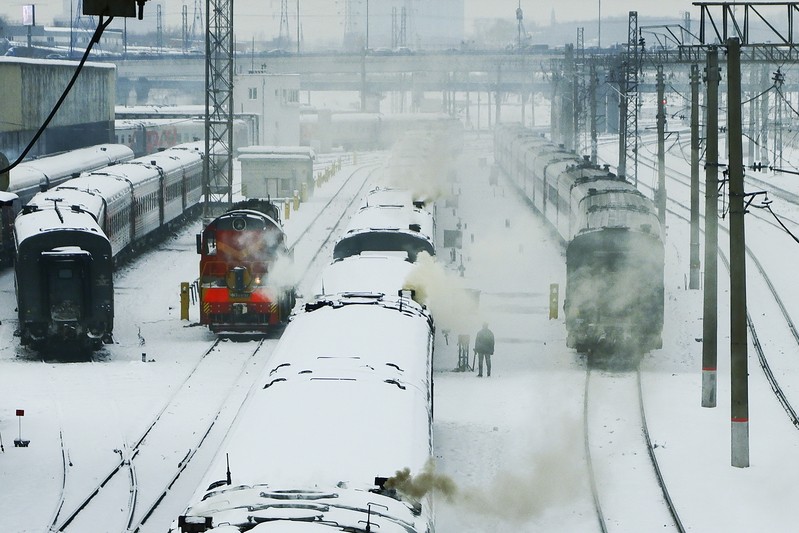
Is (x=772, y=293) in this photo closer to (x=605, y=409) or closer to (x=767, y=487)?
(x=605, y=409)

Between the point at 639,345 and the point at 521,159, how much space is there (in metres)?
34.3

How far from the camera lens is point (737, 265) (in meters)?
20.7

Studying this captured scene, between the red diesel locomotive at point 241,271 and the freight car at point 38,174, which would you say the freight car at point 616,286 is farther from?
the freight car at point 38,174

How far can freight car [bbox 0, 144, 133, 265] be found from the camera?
38.5 m

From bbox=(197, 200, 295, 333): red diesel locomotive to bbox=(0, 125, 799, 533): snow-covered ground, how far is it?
2.90 feet

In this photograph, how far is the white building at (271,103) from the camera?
98.4 m

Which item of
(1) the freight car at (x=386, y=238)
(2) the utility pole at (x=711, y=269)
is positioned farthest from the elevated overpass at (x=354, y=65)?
(2) the utility pole at (x=711, y=269)

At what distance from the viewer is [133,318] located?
33.1 meters

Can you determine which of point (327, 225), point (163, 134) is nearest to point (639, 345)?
point (327, 225)

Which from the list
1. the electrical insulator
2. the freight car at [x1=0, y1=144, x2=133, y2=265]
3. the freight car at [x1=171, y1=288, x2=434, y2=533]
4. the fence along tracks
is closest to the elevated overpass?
the freight car at [x1=0, y1=144, x2=133, y2=265]

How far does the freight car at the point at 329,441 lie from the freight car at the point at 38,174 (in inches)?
597

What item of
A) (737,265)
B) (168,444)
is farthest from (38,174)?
(737,265)

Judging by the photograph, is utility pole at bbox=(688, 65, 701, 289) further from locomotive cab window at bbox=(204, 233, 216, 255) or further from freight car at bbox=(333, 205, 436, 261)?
locomotive cab window at bbox=(204, 233, 216, 255)

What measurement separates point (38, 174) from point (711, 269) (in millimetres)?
25590
